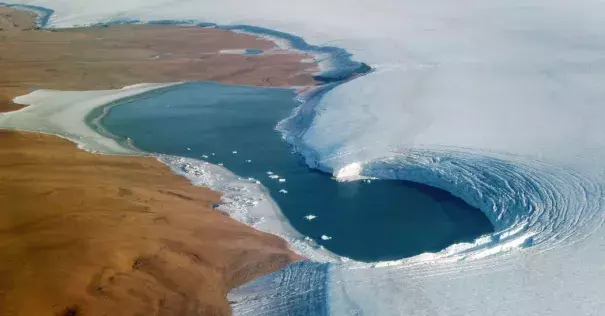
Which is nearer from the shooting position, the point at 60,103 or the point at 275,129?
the point at 275,129

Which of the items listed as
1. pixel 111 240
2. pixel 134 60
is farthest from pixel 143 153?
pixel 134 60

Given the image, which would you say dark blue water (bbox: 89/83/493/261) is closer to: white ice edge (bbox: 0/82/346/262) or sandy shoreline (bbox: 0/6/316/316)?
white ice edge (bbox: 0/82/346/262)

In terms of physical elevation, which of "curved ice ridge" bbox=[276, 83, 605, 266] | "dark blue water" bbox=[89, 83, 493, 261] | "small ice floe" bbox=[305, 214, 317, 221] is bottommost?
"small ice floe" bbox=[305, 214, 317, 221]

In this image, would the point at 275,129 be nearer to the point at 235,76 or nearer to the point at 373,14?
the point at 235,76

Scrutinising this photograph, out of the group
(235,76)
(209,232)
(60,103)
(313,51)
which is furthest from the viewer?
(313,51)

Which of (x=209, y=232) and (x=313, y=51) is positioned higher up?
(x=313, y=51)

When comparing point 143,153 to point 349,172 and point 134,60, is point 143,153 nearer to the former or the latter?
point 349,172

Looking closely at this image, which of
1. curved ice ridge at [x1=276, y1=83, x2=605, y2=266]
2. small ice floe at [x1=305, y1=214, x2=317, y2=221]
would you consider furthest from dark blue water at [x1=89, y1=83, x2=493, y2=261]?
curved ice ridge at [x1=276, y1=83, x2=605, y2=266]

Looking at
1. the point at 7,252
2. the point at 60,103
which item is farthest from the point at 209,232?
the point at 60,103
